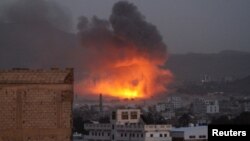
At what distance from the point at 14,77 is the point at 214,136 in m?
4.53

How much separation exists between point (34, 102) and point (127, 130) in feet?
119

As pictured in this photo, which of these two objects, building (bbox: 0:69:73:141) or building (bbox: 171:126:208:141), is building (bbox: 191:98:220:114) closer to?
building (bbox: 171:126:208:141)

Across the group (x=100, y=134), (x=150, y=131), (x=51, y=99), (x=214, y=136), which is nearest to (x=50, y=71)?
(x=51, y=99)

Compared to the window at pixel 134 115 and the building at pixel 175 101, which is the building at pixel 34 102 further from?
the building at pixel 175 101

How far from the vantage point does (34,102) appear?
37.3ft

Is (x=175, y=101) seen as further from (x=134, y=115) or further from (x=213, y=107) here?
(x=134, y=115)

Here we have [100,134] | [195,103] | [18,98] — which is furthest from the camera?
[195,103]

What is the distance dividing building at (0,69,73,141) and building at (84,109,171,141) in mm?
34090

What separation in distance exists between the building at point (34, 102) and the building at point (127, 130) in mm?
34090

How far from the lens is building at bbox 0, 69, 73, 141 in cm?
1134

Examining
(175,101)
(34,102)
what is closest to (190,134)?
(34,102)

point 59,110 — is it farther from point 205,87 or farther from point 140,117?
point 205,87

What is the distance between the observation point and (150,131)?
4616 cm

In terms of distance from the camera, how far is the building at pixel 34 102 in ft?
37.2
